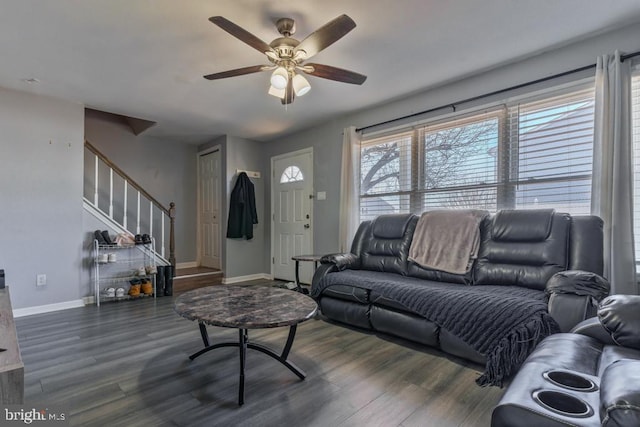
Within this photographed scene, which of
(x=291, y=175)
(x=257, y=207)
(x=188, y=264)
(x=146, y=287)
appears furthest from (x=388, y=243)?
(x=188, y=264)

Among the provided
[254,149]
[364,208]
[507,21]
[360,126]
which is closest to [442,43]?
[507,21]

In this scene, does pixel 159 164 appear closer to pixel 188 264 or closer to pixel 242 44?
pixel 188 264

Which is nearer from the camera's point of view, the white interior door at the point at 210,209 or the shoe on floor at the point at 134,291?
the shoe on floor at the point at 134,291

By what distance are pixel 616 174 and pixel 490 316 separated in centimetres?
140

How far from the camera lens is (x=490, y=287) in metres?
2.51

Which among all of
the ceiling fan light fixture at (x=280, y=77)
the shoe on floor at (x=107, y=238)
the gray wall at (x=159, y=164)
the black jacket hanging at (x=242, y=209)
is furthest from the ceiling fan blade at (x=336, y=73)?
the gray wall at (x=159, y=164)

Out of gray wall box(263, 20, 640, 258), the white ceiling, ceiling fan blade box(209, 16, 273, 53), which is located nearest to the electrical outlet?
the white ceiling

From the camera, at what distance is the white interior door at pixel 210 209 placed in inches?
220

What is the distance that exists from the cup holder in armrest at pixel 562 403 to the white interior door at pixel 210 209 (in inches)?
202

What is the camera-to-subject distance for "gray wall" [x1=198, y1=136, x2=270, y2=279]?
5.20 meters

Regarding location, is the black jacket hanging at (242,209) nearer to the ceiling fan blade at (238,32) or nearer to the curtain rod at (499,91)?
the curtain rod at (499,91)

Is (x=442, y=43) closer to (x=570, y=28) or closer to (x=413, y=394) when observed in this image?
(x=570, y=28)

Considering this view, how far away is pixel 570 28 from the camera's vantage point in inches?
93.4

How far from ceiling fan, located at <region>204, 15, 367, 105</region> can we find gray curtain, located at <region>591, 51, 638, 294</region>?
181 cm
